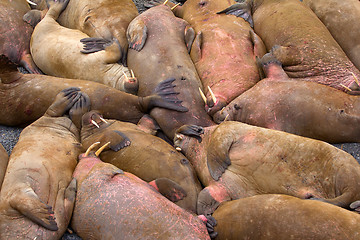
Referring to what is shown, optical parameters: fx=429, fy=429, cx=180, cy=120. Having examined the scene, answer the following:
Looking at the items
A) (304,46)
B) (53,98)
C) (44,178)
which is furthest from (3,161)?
(304,46)

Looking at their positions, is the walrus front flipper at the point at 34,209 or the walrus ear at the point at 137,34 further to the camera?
the walrus ear at the point at 137,34

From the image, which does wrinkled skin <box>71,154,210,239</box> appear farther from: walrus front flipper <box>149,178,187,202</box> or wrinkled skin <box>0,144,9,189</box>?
wrinkled skin <box>0,144,9,189</box>

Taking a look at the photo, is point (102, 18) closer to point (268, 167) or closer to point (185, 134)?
point (185, 134)

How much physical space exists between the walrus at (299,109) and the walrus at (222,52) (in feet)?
0.77

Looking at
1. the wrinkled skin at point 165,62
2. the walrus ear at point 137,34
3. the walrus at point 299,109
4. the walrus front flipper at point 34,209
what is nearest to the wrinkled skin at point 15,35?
the walrus ear at point 137,34

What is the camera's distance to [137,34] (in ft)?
18.1

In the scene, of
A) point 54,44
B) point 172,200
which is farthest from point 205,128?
point 54,44

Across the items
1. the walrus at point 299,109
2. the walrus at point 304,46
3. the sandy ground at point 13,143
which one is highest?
the walrus at point 304,46

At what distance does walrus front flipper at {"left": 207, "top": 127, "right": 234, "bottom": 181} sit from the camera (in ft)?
13.3

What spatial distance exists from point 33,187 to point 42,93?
1.58 metres

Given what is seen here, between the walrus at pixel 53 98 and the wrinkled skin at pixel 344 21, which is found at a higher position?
the wrinkled skin at pixel 344 21

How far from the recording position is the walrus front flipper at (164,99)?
4.84 m

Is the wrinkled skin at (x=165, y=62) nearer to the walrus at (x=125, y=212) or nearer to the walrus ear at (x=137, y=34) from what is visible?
the walrus ear at (x=137, y=34)

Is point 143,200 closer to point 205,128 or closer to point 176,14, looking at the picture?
point 205,128
